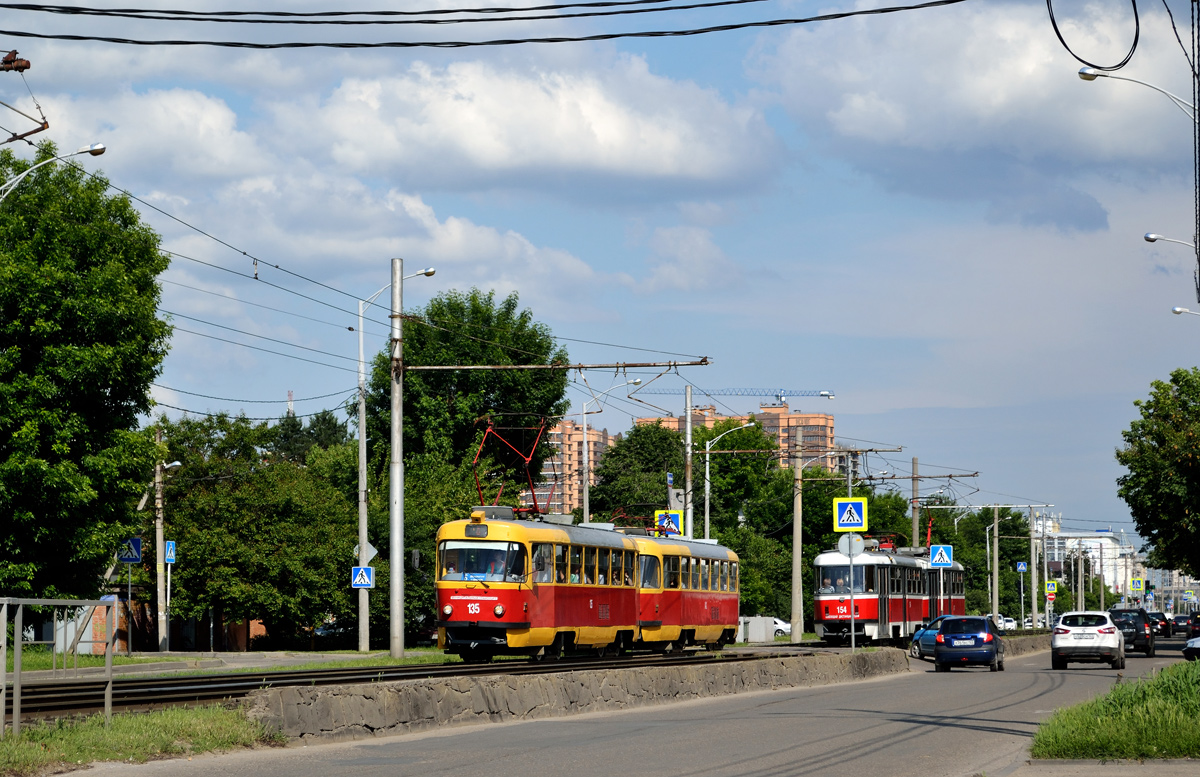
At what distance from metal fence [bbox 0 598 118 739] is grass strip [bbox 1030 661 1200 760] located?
900 cm

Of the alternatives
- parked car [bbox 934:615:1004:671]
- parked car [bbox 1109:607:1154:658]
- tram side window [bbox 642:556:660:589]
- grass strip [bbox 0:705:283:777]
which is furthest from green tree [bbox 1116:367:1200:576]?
grass strip [bbox 0:705:283:777]

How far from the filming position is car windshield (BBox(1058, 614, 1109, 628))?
34.7 m

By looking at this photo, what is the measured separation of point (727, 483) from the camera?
95.4 meters

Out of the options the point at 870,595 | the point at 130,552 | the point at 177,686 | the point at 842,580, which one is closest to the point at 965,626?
the point at 870,595

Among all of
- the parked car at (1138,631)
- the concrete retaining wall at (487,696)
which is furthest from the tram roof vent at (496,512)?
the parked car at (1138,631)

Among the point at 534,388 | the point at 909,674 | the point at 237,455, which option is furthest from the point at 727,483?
the point at 909,674

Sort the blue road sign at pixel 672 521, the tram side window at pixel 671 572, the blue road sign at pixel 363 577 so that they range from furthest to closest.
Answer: the blue road sign at pixel 672 521 → the blue road sign at pixel 363 577 → the tram side window at pixel 671 572

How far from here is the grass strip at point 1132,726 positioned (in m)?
12.4

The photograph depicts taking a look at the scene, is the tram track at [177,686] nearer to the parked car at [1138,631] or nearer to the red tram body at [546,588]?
the red tram body at [546,588]

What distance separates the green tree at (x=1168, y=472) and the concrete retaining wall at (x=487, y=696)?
27.8 meters

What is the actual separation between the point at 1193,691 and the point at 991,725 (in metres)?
4.02

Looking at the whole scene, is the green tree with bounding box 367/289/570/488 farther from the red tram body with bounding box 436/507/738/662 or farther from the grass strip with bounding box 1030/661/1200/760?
the grass strip with bounding box 1030/661/1200/760

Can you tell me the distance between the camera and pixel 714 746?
14781 millimetres

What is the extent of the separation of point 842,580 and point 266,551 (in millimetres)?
20945
